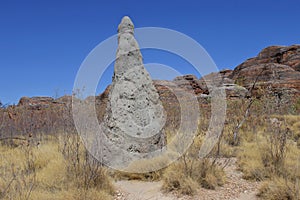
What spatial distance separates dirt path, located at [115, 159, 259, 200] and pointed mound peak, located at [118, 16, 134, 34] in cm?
309

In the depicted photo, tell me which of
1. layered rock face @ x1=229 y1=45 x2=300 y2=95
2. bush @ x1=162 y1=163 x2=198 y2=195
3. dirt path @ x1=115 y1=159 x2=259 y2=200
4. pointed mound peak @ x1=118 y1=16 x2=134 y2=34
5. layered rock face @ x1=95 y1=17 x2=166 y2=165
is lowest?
dirt path @ x1=115 y1=159 x2=259 y2=200

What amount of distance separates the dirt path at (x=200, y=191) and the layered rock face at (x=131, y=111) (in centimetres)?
69

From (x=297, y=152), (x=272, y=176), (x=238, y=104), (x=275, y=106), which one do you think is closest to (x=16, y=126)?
(x=272, y=176)

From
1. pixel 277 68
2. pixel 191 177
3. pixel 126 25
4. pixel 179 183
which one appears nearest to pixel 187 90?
pixel 126 25

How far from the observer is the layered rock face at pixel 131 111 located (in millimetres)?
4519

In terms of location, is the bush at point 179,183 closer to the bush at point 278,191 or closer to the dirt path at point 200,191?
the dirt path at point 200,191

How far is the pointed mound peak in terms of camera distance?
538 centimetres

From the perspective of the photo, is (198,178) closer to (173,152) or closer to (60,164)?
(173,152)

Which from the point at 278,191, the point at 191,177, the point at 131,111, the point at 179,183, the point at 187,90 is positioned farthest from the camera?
the point at 187,90

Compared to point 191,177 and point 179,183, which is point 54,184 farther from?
point 191,177

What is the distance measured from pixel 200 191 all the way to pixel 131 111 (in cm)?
189

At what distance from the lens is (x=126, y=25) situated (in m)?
5.40

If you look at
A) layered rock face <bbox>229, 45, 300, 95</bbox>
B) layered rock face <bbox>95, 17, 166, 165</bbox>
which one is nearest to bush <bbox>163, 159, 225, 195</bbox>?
layered rock face <bbox>95, 17, 166, 165</bbox>

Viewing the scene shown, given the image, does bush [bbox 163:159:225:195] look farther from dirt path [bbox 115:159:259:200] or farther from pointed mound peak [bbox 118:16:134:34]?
pointed mound peak [bbox 118:16:134:34]
